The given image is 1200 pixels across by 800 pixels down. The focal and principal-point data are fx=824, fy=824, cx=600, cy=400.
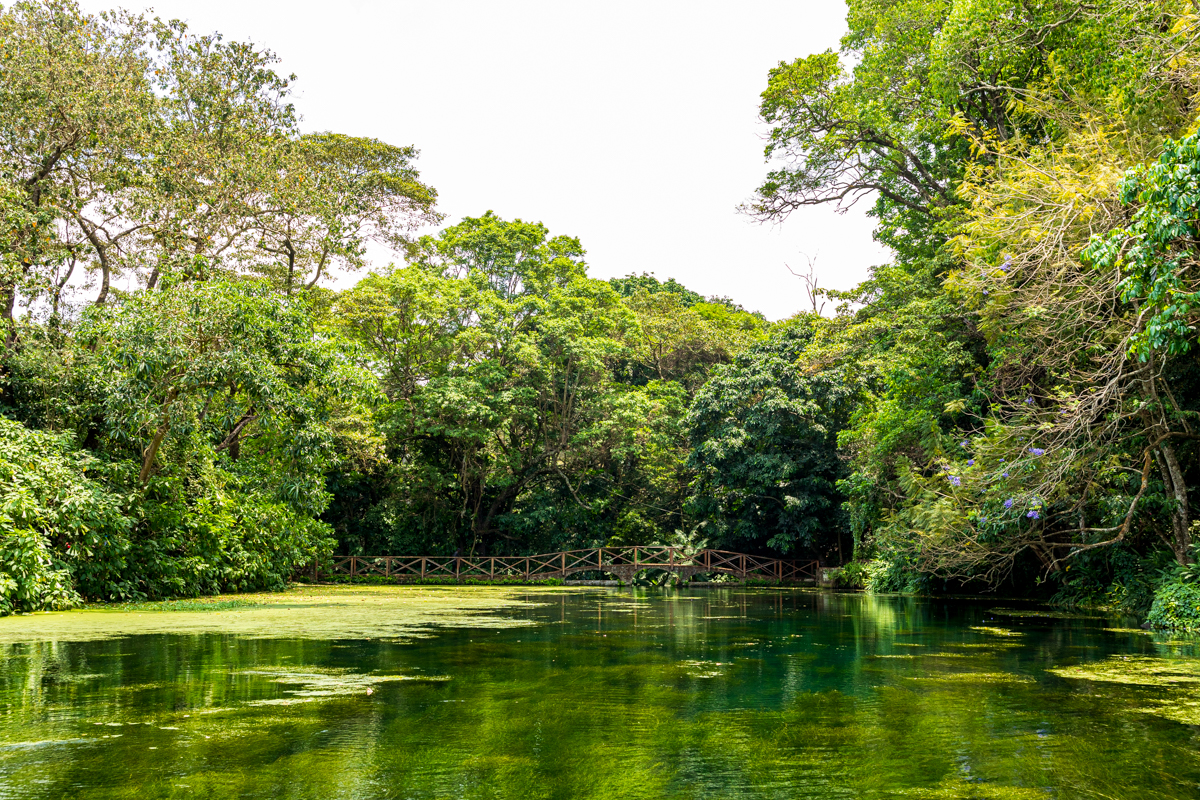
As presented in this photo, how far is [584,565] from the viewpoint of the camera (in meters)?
23.7

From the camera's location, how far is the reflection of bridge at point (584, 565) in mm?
22516

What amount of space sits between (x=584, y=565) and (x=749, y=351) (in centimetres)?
777

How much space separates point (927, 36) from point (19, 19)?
14.5 meters

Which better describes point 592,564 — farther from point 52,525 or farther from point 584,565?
point 52,525

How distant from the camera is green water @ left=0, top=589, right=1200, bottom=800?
244 cm

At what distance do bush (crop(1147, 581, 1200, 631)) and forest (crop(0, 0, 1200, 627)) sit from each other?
44 millimetres

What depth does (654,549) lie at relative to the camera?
23797 millimetres

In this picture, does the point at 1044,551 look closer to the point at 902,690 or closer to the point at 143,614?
the point at 902,690

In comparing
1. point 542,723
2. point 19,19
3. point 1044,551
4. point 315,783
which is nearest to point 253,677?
point 542,723

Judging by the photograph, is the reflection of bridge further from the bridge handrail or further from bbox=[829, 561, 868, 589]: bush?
bbox=[829, 561, 868, 589]: bush

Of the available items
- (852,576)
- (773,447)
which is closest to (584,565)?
(773,447)

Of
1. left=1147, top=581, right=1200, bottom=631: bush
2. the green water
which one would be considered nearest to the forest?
left=1147, top=581, right=1200, bottom=631: bush

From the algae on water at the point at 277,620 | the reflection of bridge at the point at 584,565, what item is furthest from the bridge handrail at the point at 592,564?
the algae on water at the point at 277,620

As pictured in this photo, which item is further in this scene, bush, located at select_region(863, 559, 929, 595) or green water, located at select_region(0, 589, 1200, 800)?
bush, located at select_region(863, 559, 929, 595)
